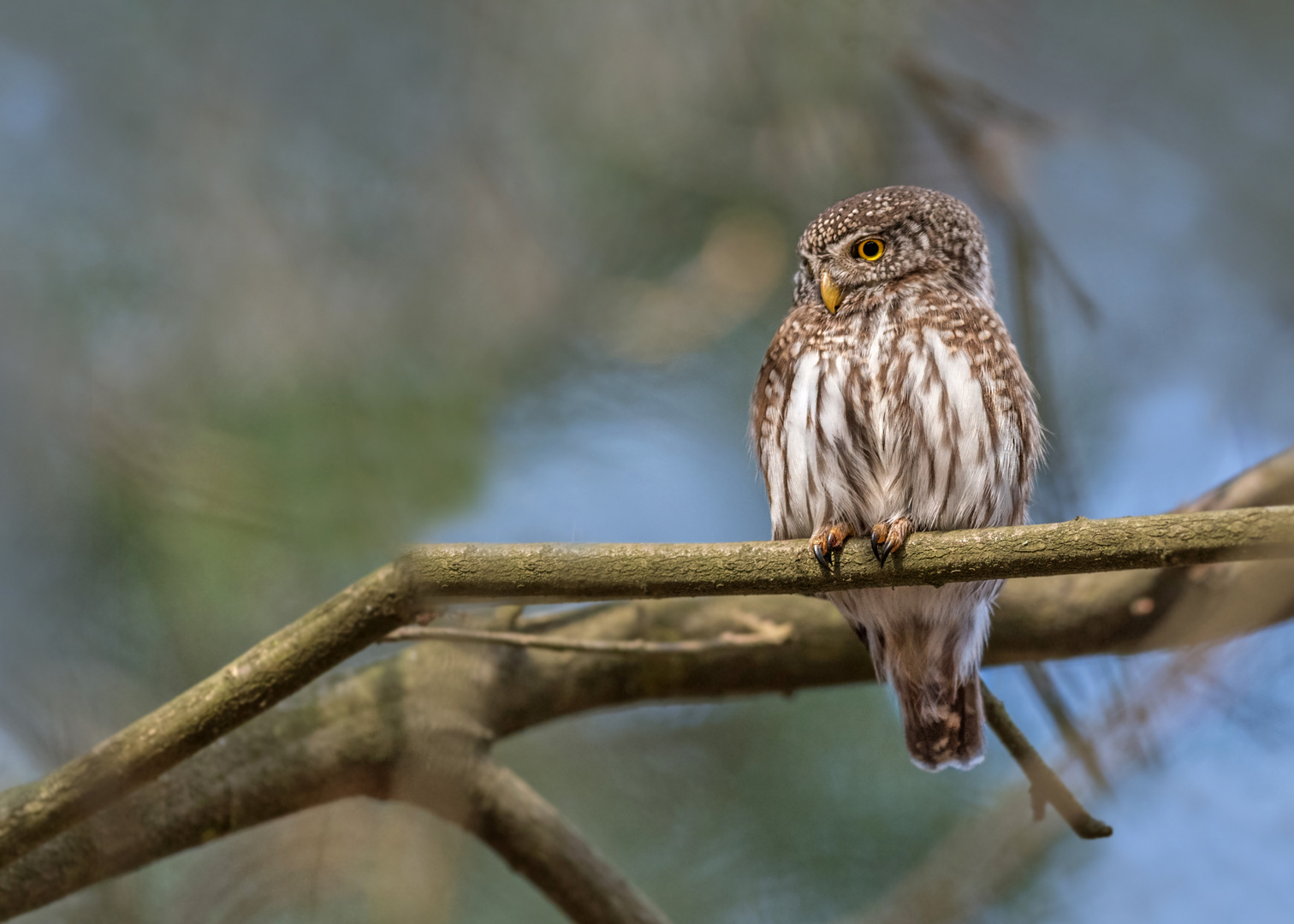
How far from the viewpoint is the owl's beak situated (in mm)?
2883

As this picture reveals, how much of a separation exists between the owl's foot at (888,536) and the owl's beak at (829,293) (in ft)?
2.17

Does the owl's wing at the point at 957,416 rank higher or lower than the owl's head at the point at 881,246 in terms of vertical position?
lower

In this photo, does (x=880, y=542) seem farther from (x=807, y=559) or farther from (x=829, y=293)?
(x=829, y=293)

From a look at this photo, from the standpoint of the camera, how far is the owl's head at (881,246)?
9.63 feet

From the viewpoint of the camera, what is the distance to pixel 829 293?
2.89 meters

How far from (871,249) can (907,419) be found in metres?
0.52

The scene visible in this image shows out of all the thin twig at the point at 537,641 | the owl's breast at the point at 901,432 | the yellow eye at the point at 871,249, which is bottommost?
the thin twig at the point at 537,641

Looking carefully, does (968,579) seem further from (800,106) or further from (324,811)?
(324,811)

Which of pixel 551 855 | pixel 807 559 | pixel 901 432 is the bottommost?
pixel 551 855

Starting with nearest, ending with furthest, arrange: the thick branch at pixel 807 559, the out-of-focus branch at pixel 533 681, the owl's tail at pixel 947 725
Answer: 1. the thick branch at pixel 807 559
2. the out-of-focus branch at pixel 533 681
3. the owl's tail at pixel 947 725

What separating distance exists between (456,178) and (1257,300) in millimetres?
2125

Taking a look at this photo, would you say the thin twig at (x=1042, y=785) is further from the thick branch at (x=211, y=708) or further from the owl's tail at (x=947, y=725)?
the thick branch at (x=211, y=708)

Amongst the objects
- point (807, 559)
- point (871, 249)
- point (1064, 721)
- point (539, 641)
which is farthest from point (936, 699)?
point (871, 249)

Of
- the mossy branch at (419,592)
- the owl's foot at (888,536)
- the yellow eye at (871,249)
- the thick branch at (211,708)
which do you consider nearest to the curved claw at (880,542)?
the owl's foot at (888,536)
